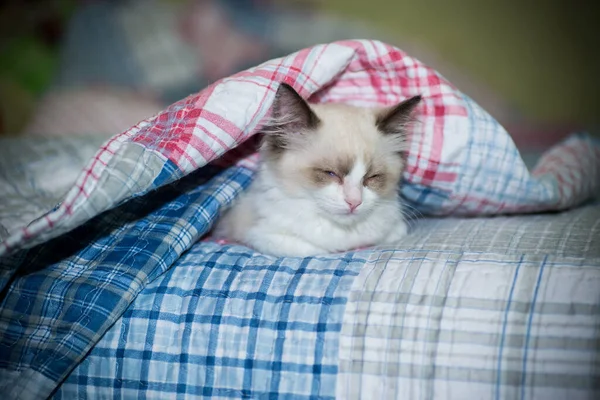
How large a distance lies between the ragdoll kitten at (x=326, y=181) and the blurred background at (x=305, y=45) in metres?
2.13

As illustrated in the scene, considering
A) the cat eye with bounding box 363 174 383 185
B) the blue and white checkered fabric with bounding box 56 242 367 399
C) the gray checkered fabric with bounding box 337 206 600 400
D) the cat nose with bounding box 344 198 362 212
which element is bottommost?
the blue and white checkered fabric with bounding box 56 242 367 399

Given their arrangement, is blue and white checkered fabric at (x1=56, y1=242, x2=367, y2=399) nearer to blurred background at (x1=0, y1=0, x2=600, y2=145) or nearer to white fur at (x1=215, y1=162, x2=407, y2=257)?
white fur at (x1=215, y1=162, x2=407, y2=257)

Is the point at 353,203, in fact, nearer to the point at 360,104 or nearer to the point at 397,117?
the point at 397,117

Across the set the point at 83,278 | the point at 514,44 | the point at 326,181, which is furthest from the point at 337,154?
the point at 514,44

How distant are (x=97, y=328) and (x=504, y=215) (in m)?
1.13

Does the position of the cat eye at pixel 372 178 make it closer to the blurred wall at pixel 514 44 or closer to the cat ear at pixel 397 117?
the cat ear at pixel 397 117

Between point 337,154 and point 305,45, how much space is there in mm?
2292

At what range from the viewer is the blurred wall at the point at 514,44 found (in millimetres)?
3357

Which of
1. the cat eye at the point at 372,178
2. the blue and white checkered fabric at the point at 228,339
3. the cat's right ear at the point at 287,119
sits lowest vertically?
the blue and white checkered fabric at the point at 228,339

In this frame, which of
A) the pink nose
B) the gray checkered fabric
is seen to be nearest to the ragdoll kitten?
the pink nose

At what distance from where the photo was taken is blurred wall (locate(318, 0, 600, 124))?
132 inches

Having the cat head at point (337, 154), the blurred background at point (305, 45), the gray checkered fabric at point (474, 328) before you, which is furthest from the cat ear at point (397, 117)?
the blurred background at point (305, 45)

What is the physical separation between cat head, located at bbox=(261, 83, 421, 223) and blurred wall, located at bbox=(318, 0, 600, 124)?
2182 millimetres

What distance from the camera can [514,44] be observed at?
340 centimetres
